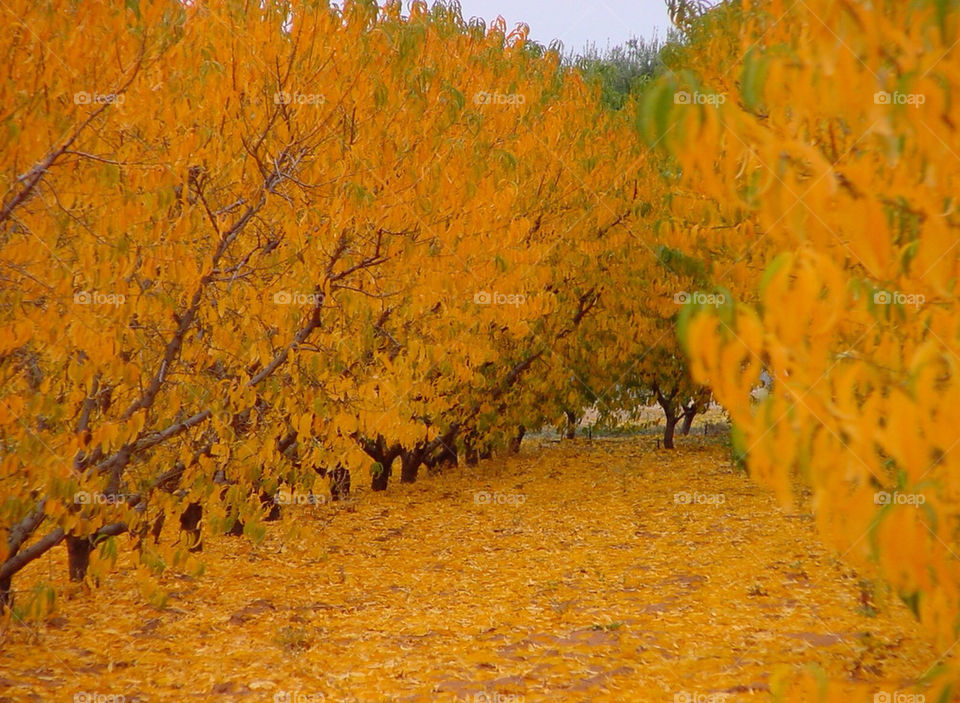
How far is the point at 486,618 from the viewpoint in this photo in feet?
24.1

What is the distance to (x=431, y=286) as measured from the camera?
7.79m

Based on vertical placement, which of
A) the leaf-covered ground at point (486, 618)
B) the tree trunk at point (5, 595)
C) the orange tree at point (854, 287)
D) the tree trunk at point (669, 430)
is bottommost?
the tree trunk at point (669, 430)

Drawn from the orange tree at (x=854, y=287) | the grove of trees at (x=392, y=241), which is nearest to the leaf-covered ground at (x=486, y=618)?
the orange tree at (x=854, y=287)

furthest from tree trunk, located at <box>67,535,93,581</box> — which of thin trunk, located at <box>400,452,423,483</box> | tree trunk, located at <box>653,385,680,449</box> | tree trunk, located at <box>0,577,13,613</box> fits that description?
tree trunk, located at <box>653,385,680,449</box>

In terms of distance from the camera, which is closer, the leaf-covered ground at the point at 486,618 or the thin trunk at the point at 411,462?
the leaf-covered ground at the point at 486,618

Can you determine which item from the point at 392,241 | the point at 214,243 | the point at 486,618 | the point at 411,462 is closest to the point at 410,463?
the point at 411,462

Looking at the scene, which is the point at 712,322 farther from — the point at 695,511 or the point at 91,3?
the point at 695,511

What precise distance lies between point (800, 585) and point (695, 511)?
15.5 feet

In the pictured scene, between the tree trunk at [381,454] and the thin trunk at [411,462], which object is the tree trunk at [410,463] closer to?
the thin trunk at [411,462]

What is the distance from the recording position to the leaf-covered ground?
551cm

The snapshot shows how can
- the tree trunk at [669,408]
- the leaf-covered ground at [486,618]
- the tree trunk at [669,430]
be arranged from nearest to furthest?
the leaf-covered ground at [486,618]
the tree trunk at [669,408]
the tree trunk at [669,430]

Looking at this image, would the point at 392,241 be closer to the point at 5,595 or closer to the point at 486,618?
the point at 486,618

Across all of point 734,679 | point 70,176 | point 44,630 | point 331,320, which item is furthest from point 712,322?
point 44,630

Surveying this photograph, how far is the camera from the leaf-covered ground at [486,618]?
5.51 metres
